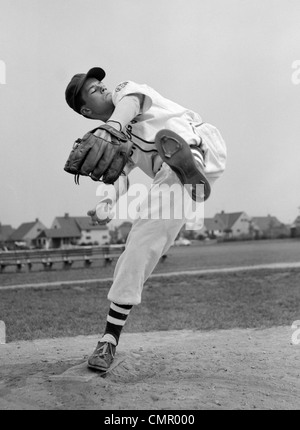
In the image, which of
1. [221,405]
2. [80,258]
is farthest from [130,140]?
[80,258]

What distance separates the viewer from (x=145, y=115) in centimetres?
324

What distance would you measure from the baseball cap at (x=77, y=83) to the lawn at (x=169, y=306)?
2918 millimetres

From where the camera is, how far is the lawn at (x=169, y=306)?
6.10m

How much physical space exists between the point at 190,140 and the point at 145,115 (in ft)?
1.14

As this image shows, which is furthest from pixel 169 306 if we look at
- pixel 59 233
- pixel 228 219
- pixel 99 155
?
pixel 228 219

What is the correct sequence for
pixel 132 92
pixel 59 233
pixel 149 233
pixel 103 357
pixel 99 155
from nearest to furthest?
pixel 99 155, pixel 132 92, pixel 149 233, pixel 103 357, pixel 59 233

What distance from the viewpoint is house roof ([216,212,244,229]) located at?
68.3 m

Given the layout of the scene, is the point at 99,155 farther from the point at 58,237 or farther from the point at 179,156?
the point at 58,237

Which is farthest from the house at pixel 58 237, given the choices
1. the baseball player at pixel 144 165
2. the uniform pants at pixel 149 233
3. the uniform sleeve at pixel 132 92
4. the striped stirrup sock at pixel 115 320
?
the uniform sleeve at pixel 132 92

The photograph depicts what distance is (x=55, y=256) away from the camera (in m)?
17.9

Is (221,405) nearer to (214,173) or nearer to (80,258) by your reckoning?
(214,173)

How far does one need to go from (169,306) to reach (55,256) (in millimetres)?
10292

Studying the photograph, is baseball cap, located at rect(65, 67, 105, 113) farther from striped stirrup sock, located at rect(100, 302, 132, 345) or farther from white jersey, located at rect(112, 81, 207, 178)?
striped stirrup sock, located at rect(100, 302, 132, 345)

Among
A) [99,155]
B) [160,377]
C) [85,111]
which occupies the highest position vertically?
[85,111]
